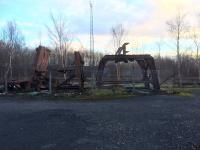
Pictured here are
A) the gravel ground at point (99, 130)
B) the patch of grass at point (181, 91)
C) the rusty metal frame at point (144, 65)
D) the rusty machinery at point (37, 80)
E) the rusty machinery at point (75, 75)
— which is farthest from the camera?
the rusty metal frame at point (144, 65)

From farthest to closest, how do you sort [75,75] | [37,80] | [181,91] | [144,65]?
[144,65], [181,91], [37,80], [75,75]

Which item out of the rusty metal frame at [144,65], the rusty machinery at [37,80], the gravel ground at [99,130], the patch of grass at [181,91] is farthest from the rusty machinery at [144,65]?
the gravel ground at [99,130]

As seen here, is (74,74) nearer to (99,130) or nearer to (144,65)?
(144,65)

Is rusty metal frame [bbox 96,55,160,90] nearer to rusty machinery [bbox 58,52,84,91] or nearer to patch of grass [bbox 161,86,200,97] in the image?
patch of grass [bbox 161,86,200,97]

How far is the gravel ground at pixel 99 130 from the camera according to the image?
10.9 metres

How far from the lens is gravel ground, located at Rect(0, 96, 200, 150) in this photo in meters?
10.9

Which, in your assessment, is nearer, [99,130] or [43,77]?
[99,130]

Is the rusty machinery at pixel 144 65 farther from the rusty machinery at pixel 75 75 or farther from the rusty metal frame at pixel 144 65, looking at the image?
the rusty machinery at pixel 75 75

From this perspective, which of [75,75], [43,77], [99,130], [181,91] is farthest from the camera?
[181,91]

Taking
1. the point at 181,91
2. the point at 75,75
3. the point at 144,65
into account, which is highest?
the point at 144,65

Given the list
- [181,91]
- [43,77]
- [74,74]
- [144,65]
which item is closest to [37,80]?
[43,77]

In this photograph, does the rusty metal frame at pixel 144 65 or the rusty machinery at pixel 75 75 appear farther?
the rusty metal frame at pixel 144 65

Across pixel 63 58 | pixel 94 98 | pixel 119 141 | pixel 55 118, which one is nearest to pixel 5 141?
pixel 119 141

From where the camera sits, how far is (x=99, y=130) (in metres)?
13.2
